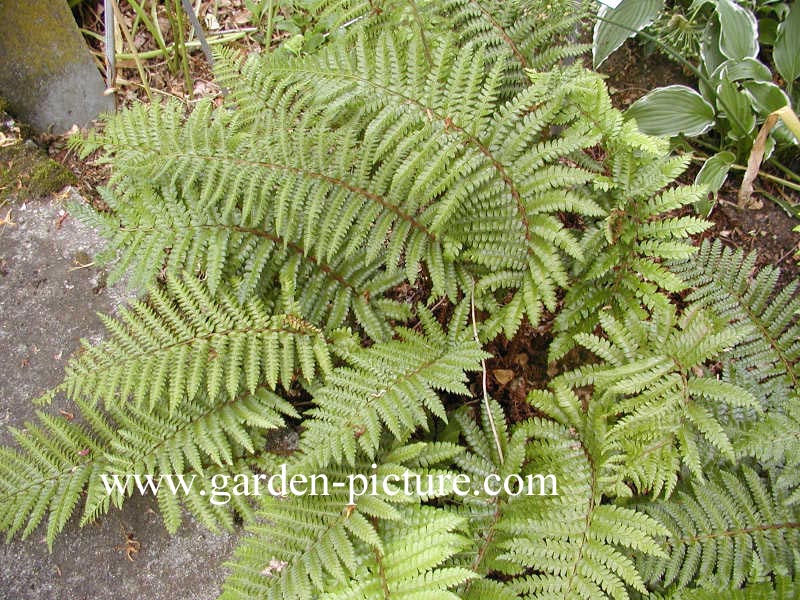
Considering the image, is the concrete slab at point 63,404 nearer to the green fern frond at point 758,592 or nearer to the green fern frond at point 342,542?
the green fern frond at point 342,542

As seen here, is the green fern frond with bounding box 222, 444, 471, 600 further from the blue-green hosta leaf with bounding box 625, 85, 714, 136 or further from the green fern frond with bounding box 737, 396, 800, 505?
the blue-green hosta leaf with bounding box 625, 85, 714, 136

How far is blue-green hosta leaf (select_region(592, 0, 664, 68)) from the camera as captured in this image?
3.52 metres

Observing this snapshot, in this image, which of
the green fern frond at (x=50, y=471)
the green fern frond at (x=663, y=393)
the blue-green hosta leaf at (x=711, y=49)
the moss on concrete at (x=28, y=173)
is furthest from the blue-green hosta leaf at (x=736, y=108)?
the moss on concrete at (x=28, y=173)

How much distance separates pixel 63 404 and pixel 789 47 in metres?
4.44

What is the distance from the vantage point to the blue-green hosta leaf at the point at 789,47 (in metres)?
3.45

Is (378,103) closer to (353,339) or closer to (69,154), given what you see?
(353,339)

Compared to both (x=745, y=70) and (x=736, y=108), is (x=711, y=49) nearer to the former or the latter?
(x=745, y=70)

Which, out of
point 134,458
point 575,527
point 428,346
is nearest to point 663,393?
point 575,527

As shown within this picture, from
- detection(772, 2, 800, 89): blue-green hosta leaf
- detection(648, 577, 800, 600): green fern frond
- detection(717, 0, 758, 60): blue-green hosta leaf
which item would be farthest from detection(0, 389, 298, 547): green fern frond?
detection(772, 2, 800, 89): blue-green hosta leaf

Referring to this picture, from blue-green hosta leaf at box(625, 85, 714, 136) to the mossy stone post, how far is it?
3498mm

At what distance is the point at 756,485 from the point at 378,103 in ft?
7.94

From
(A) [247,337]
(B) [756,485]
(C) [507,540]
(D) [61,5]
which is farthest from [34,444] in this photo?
(B) [756,485]

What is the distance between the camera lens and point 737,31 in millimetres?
3414

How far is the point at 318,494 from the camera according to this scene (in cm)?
278
